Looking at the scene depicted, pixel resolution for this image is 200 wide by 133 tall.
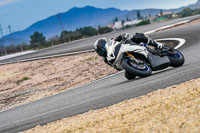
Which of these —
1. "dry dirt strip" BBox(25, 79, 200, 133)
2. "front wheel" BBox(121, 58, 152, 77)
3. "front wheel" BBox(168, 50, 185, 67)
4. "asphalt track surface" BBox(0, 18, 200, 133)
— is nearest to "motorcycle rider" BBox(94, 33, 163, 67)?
"front wheel" BBox(121, 58, 152, 77)

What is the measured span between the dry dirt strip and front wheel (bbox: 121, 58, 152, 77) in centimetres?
221

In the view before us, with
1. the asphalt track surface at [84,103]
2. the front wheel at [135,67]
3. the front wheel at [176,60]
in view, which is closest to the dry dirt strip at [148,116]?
the asphalt track surface at [84,103]

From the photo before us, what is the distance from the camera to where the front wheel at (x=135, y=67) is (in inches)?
369

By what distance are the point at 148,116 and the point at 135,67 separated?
4.03 m

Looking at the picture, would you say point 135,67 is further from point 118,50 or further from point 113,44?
point 113,44

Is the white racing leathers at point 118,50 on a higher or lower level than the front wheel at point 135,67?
higher

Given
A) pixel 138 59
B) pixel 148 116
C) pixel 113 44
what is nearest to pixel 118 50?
pixel 113 44

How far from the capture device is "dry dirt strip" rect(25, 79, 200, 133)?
476cm

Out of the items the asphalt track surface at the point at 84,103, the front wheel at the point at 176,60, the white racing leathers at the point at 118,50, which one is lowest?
the asphalt track surface at the point at 84,103

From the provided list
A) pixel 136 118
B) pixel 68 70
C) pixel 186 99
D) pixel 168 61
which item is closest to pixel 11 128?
pixel 136 118

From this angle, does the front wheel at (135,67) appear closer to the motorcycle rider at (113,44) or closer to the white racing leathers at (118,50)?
the white racing leathers at (118,50)

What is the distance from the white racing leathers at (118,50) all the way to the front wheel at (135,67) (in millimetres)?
211

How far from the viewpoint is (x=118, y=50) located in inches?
380

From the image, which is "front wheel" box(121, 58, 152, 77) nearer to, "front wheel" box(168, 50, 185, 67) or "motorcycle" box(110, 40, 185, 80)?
"motorcycle" box(110, 40, 185, 80)
